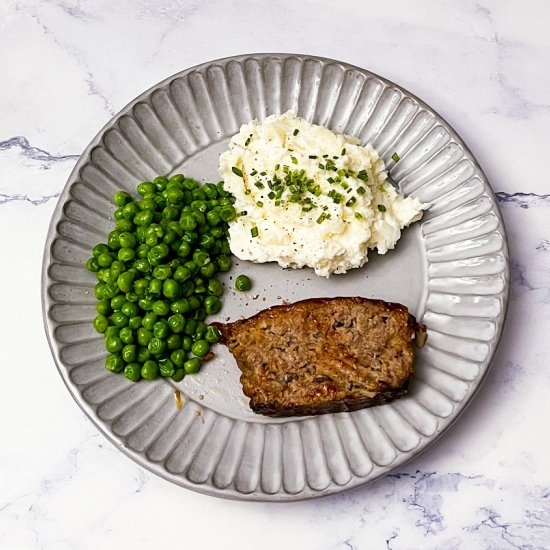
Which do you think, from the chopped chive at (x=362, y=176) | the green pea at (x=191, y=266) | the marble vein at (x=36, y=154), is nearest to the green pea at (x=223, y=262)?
the green pea at (x=191, y=266)

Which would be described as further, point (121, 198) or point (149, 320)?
point (121, 198)

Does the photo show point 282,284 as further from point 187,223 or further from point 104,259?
point 104,259

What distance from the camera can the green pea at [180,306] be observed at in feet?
20.2

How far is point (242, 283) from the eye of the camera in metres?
6.34

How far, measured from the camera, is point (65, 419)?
6.55 m

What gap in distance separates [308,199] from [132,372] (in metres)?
1.93

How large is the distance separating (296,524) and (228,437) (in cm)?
95

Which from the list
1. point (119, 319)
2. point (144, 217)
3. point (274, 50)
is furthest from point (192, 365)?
point (274, 50)

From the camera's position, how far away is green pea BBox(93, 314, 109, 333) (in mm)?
6180

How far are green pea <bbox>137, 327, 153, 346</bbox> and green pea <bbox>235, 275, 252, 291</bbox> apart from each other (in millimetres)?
802

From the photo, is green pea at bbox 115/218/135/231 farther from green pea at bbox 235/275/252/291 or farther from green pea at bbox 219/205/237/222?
green pea at bbox 235/275/252/291

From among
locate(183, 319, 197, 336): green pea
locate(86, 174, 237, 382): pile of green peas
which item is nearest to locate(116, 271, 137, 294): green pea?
locate(86, 174, 237, 382): pile of green peas

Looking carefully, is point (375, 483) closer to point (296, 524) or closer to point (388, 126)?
point (296, 524)

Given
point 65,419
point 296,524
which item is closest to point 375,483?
point 296,524
